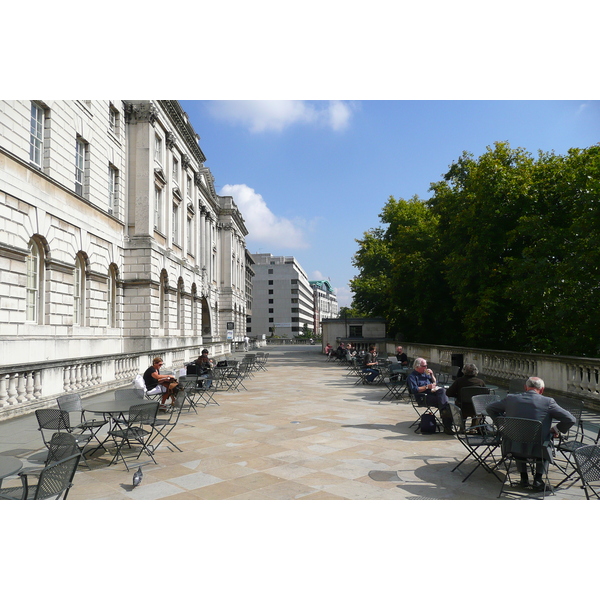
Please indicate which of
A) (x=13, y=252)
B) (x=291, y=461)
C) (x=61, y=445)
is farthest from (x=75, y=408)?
(x=13, y=252)

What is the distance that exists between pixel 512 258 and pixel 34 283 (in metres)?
17.0

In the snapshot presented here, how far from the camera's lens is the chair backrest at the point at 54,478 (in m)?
4.04

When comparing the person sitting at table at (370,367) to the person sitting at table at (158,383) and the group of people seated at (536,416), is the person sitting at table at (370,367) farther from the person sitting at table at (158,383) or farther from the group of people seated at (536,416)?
the group of people seated at (536,416)

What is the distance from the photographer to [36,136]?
1625cm

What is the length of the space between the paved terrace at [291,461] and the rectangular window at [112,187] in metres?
15.5

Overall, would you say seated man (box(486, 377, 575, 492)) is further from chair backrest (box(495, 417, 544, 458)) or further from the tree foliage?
the tree foliage

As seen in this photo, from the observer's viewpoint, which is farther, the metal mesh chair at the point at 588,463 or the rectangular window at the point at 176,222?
the rectangular window at the point at 176,222

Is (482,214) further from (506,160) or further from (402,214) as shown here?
(402,214)

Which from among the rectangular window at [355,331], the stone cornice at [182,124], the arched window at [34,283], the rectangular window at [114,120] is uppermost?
the stone cornice at [182,124]

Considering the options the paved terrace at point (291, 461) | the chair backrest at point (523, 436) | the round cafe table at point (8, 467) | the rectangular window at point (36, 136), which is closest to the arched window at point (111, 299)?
the rectangular window at point (36, 136)

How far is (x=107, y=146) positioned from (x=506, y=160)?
18488 mm

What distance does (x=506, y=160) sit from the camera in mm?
23422

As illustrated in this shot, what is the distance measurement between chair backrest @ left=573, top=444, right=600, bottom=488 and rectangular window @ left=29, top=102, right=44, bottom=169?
1683cm

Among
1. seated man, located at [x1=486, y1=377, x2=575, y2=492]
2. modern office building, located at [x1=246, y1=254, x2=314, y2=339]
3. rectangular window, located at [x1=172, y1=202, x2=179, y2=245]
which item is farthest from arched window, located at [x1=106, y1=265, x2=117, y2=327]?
modern office building, located at [x1=246, y1=254, x2=314, y2=339]
